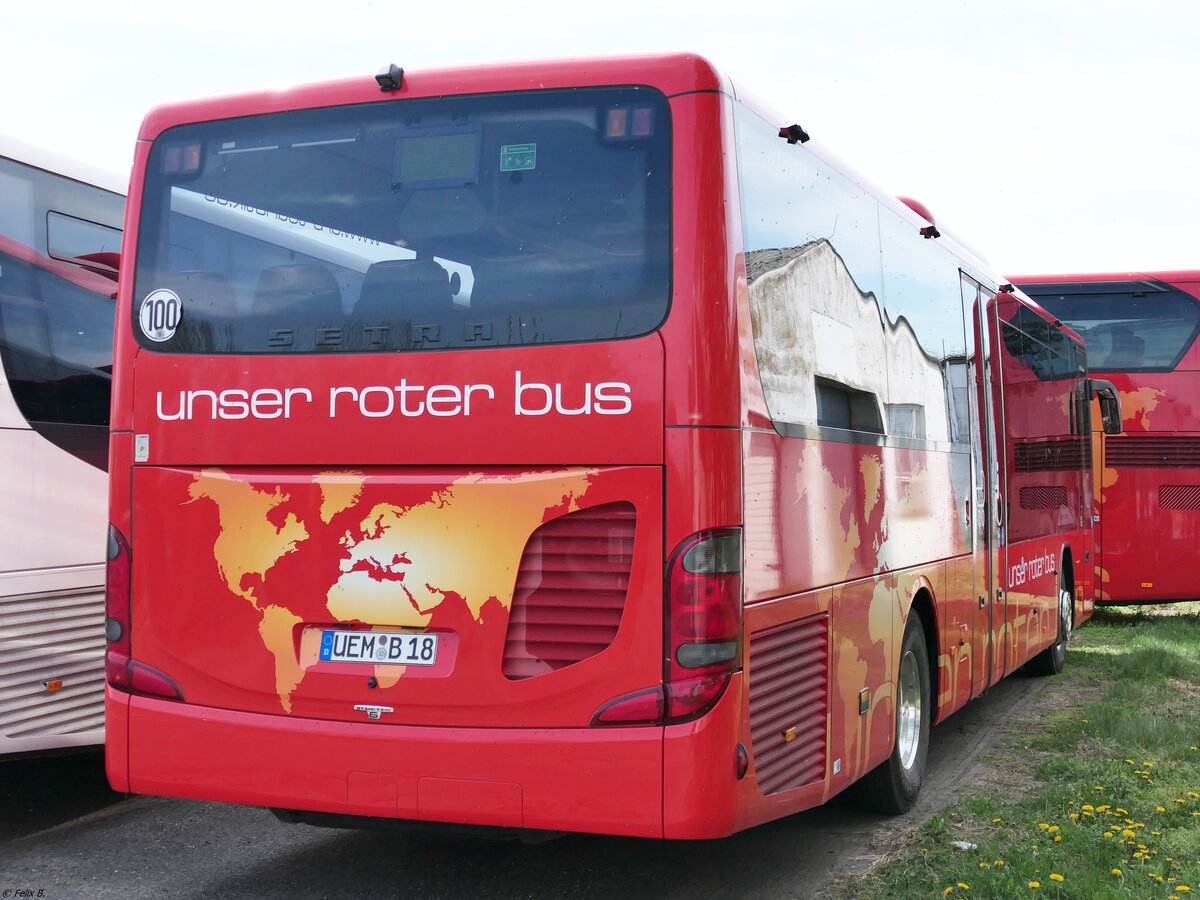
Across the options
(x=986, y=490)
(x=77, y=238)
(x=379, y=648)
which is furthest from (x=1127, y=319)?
(x=379, y=648)

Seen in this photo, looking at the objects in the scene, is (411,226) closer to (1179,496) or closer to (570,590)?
(570,590)

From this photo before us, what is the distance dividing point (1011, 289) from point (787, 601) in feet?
19.3

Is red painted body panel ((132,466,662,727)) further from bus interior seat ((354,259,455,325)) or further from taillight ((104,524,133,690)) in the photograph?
bus interior seat ((354,259,455,325))

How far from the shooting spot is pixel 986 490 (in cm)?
864

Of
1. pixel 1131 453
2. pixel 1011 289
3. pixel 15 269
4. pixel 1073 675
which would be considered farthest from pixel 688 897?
pixel 1131 453

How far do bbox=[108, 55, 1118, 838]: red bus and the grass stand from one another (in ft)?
2.34

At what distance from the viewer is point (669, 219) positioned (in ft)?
14.9

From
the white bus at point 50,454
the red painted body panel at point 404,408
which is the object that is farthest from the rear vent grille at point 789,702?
A: the white bus at point 50,454

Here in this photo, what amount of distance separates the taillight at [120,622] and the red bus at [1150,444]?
12745 mm

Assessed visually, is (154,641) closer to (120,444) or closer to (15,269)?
(120,444)

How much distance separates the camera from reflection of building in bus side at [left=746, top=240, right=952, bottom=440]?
4.98 m

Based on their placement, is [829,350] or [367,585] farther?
[829,350]

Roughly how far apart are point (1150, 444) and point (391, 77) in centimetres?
1278

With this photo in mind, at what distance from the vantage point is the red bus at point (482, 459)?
14.6 ft
